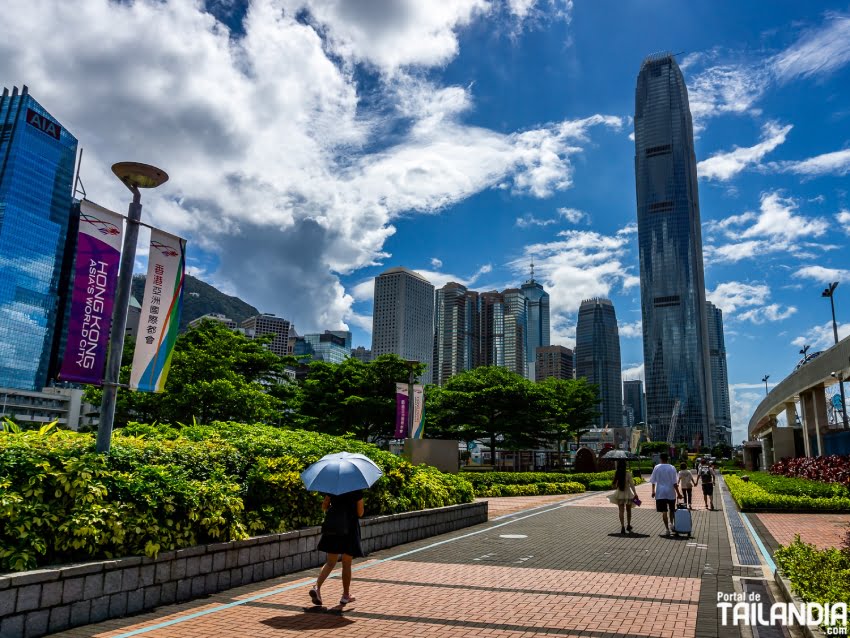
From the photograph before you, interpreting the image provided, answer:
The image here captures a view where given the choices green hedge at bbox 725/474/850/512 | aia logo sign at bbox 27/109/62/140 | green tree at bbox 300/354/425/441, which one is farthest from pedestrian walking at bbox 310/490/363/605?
aia logo sign at bbox 27/109/62/140

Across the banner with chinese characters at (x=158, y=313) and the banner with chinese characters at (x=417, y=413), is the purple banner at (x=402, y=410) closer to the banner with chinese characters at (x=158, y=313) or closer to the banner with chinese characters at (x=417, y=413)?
the banner with chinese characters at (x=417, y=413)

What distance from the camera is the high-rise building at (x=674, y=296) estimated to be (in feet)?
608

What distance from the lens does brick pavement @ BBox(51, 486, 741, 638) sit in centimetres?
607

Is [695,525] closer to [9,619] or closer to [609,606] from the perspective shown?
[609,606]

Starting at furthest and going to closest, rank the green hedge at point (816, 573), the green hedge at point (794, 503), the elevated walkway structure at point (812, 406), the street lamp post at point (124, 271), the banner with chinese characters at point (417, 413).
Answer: the elevated walkway structure at point (812, 406)
the banner with chinese characters at point (417, 413)
the green hedge at point (794, 503)
the street lamp post at point (124, 271)
the green hedge at point (816, 573)

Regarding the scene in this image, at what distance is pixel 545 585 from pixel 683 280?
7740 inches

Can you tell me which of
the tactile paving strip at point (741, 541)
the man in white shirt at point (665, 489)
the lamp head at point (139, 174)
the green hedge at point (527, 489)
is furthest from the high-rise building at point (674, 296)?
the lamp head at point (139, 174)

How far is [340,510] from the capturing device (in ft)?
23.2

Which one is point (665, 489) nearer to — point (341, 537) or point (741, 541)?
point (741, 541)

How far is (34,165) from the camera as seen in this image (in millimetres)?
121875

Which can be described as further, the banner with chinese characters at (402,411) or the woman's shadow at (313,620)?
the banner with chinese characters at (402,411)

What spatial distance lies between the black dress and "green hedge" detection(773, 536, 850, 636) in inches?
184

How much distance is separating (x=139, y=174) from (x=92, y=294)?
1796 mm

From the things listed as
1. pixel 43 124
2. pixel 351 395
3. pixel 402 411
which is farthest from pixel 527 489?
pixel 43 124
